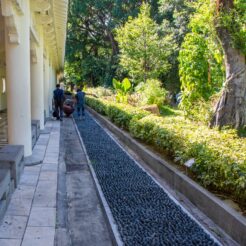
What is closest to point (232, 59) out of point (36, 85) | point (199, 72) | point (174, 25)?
point (199, 72)

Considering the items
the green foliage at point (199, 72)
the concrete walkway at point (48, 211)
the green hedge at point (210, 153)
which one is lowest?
the concrete walkway at point (48, 211)

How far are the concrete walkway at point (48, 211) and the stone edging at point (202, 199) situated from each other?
1.30 m

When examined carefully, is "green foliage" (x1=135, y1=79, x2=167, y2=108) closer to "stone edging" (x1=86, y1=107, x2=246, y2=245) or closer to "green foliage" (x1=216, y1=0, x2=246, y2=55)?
"green foliage" (x1=216, y1=0, x2=246, y2=55)

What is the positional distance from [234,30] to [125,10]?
950 inches

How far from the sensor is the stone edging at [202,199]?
347 cm

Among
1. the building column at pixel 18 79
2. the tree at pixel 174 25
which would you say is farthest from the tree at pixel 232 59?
the tree at pixel 174 25

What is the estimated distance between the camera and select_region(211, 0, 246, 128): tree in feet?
24.5

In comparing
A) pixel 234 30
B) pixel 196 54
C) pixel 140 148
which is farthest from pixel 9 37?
pixel 196 54

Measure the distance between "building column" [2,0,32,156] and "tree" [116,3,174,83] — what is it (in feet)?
50.4

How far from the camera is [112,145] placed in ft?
29.2

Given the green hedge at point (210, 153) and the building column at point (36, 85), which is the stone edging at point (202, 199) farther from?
the building column at point (36, 85)

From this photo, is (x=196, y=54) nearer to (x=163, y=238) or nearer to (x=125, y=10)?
(x=163, y=238)

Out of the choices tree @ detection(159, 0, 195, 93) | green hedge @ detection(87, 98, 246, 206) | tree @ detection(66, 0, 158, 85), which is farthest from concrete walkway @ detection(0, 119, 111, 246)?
tree @ detection(66, 0, 158, 85)

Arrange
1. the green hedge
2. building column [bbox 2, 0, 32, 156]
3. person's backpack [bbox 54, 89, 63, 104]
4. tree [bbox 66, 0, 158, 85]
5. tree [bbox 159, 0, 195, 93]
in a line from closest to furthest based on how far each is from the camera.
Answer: the green hedge, building column [bbox 2, 0, 32, 156], person's backpack [bbox 54, 89, 63, 104], tree [bbox 159, 0, 195, 93], tree [bbox 66, 0, 158, 85]
